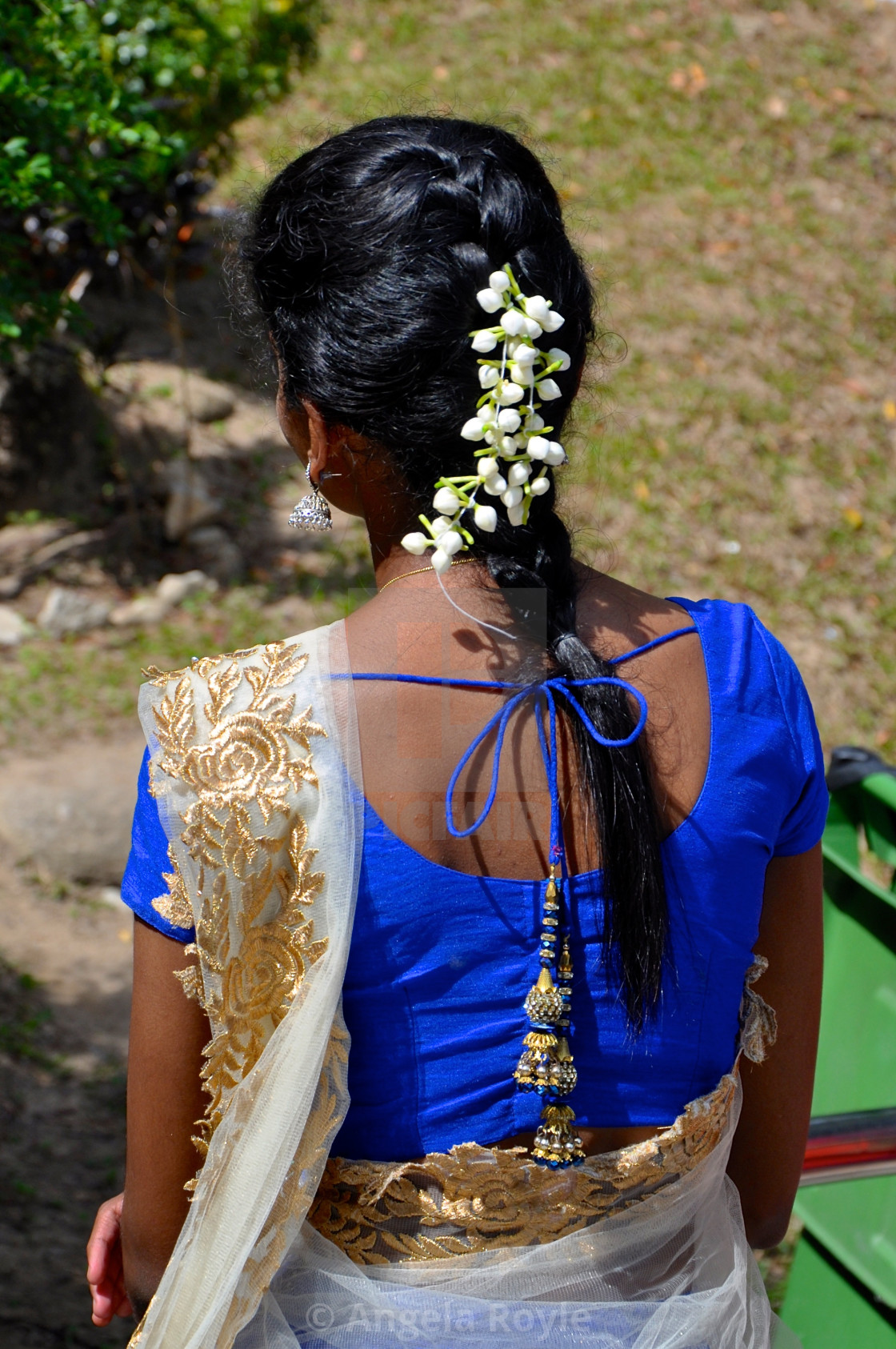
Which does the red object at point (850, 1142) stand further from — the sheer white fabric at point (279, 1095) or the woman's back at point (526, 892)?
the sheer white fabric at point (279, 1095)

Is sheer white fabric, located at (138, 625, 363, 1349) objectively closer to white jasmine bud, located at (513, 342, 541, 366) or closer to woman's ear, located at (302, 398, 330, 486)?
woman's ear, located at (302, 398, 330, 486)

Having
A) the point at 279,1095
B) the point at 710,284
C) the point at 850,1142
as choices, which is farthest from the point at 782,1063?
the point at 710,284

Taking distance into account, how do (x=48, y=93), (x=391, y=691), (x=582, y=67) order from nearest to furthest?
(x=391, y=691)
(x=48, y=93)
(x=582, y=67)

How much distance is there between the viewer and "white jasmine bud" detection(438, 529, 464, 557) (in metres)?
1.17

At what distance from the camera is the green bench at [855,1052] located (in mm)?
2244

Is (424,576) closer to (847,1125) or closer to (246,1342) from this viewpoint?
(246,1342)

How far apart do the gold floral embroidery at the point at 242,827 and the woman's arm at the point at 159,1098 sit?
3cm

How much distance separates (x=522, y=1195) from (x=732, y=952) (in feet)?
1.13

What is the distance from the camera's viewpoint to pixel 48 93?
8.04 ft

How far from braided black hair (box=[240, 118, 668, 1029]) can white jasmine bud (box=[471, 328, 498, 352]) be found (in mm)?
32

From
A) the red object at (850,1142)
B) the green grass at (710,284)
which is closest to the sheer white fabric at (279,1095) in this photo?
the red object at (850,1142)

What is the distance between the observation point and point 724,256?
6.69m

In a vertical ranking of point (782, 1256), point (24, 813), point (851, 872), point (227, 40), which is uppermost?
point (227, 40)

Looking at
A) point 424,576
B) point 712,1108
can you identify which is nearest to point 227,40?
point 424,576
